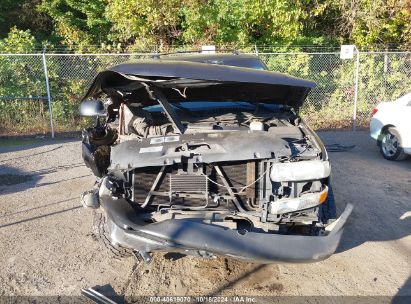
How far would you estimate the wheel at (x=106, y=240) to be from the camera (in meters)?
3.84

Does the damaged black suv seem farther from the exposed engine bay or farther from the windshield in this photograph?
the windshield

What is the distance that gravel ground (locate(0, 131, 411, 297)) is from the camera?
3650mm

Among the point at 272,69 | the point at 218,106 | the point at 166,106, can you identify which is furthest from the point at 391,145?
the point at 166,106

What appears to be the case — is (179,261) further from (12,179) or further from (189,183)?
(12,179)

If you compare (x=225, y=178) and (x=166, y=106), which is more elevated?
(x=166, y=106)

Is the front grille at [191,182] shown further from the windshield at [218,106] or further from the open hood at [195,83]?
the windshield at [218,106]

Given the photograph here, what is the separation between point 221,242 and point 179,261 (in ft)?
4.21

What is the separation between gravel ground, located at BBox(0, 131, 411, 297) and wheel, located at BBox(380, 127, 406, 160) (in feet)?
5.11

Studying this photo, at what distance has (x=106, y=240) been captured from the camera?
3951 mm

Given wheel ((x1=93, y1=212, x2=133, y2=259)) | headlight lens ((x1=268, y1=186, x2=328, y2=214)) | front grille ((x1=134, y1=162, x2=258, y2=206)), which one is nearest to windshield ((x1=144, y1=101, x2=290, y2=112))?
front grille ((x1=134, y1=162, x2=258, y2=206))

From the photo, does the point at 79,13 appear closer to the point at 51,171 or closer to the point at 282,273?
→ the point at 51,171

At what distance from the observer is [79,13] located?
16.9 meters

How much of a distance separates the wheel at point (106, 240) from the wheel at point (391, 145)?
6.05m

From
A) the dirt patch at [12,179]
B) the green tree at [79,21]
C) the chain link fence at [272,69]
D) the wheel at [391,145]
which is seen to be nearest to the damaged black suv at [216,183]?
the dirt patch at [12,179]
